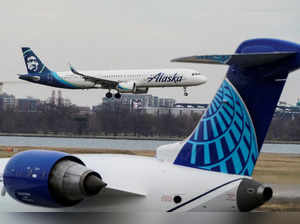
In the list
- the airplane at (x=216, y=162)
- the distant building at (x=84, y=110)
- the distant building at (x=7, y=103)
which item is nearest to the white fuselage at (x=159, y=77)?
the distant building at (x=84, y=110)

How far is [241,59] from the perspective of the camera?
1061 cm

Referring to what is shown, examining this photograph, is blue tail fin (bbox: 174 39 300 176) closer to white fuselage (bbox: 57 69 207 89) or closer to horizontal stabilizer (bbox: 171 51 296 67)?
horizontal stabilizer (bbox: 171 51 296 67)

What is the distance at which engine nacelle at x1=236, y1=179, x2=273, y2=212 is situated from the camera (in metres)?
10.8

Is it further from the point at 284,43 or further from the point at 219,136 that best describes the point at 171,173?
the point at 284,43

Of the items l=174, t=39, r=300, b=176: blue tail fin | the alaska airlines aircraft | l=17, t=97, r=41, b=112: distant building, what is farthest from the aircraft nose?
l=174, t=39, r=300, b=176: blue tail fin

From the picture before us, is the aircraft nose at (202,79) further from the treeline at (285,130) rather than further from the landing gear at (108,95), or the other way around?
the landing gear at (108,95)

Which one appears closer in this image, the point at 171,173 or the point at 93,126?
the point at 171,173

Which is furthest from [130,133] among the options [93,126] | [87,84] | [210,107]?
[210,107]

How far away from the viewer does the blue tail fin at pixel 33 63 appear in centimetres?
7280

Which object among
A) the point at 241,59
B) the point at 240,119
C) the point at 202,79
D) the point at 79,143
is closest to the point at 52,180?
the point at 241,59

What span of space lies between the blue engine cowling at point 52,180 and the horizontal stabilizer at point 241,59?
7.22 feet

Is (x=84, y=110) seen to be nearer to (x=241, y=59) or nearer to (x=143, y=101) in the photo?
(x=143, y=101)

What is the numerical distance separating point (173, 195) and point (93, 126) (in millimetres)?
49501

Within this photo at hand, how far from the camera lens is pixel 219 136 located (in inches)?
459
